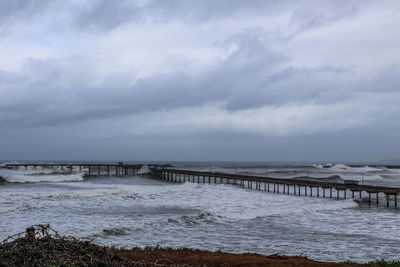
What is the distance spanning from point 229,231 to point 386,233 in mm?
7879

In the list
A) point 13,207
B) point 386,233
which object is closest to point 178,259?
point 386,233

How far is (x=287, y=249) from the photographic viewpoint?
1405cm

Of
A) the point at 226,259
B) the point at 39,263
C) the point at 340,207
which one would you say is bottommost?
the point at 340,207

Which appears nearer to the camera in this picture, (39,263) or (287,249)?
(39,263)

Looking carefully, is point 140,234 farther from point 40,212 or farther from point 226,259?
point 40,212

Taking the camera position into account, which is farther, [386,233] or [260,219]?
[260,219]

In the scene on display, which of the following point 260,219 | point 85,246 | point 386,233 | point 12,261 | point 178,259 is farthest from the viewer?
point 260,219

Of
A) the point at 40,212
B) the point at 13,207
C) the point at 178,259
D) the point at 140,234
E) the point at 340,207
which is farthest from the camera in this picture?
the point at 340,207

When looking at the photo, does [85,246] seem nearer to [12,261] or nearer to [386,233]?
[12,261]

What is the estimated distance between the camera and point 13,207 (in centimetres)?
2575

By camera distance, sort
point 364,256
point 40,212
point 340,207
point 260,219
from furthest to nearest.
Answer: point 340,207, point 40,212, point 260,219, point 364,256

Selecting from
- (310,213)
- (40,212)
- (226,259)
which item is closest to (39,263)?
(226,259)

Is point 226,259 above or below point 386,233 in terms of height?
above

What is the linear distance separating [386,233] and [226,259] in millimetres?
12675
